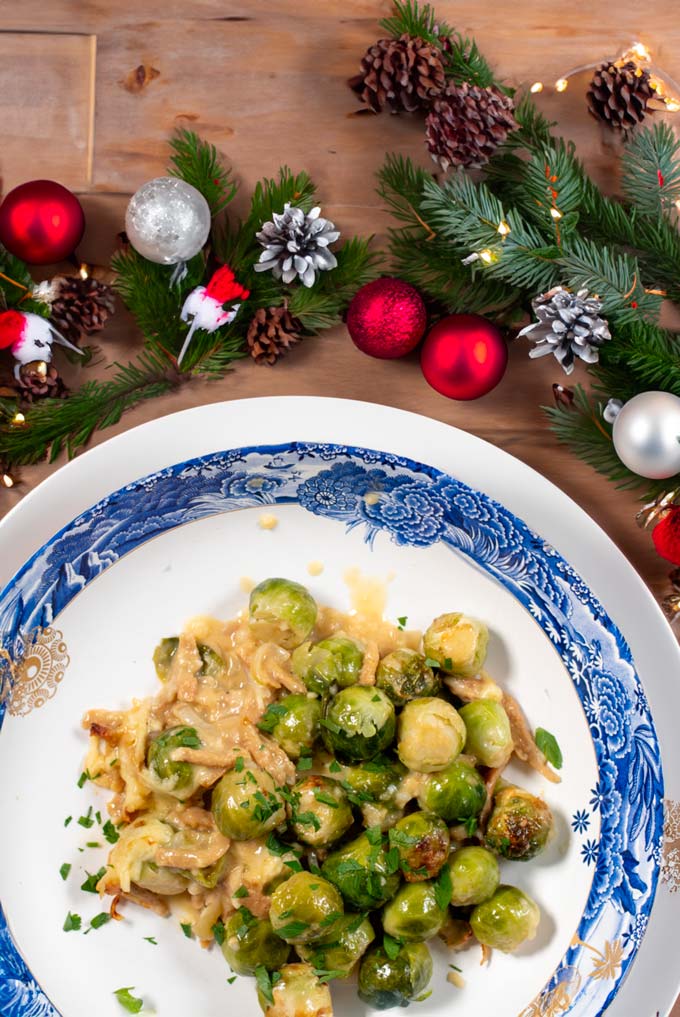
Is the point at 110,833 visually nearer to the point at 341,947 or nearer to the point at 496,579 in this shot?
the point at 341,947

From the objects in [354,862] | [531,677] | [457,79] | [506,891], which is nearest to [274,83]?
[457,79]

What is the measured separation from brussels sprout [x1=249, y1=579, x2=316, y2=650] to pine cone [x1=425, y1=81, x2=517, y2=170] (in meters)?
1.00

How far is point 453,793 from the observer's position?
2051mm

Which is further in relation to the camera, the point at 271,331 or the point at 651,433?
the point at 271,331

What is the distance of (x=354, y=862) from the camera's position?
80.4 inches

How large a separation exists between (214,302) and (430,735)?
1.04 metres

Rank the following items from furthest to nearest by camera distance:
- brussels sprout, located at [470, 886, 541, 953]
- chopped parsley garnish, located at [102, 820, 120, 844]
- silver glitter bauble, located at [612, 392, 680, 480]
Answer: chopped parsley garnish, located at [102, 820, 120, 844]
brussels sprout, located at [470, 886, 541, 953]
silver glitter bauble, located at [612, 392, 680, 480]

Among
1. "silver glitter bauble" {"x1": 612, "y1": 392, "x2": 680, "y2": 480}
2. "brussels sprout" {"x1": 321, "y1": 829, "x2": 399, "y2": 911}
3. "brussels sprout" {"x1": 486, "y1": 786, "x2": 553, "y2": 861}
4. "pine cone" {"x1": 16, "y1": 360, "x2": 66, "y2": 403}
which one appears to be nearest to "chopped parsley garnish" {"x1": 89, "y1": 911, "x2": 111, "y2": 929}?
"brussels sprout" {"x1": 321, "y1": 829, "x2": 399, "y2": 911}

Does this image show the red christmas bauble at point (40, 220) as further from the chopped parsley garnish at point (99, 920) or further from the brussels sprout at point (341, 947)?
the brussels sprout at point (341, 947)

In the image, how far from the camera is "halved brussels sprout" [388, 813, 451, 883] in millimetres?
2020

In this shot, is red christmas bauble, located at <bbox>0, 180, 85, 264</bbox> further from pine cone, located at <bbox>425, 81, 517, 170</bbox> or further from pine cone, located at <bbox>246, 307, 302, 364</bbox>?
pine cone, located at <bbox>425, 81, 517, 170</bbox>

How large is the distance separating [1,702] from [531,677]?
121cm

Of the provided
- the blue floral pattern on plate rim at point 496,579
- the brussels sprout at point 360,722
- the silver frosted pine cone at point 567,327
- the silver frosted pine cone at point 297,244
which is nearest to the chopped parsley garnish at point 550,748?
the blue floral pattern on plate rim at point 496,579

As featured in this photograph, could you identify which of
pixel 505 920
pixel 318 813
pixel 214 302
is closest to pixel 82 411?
pixel 214 302
